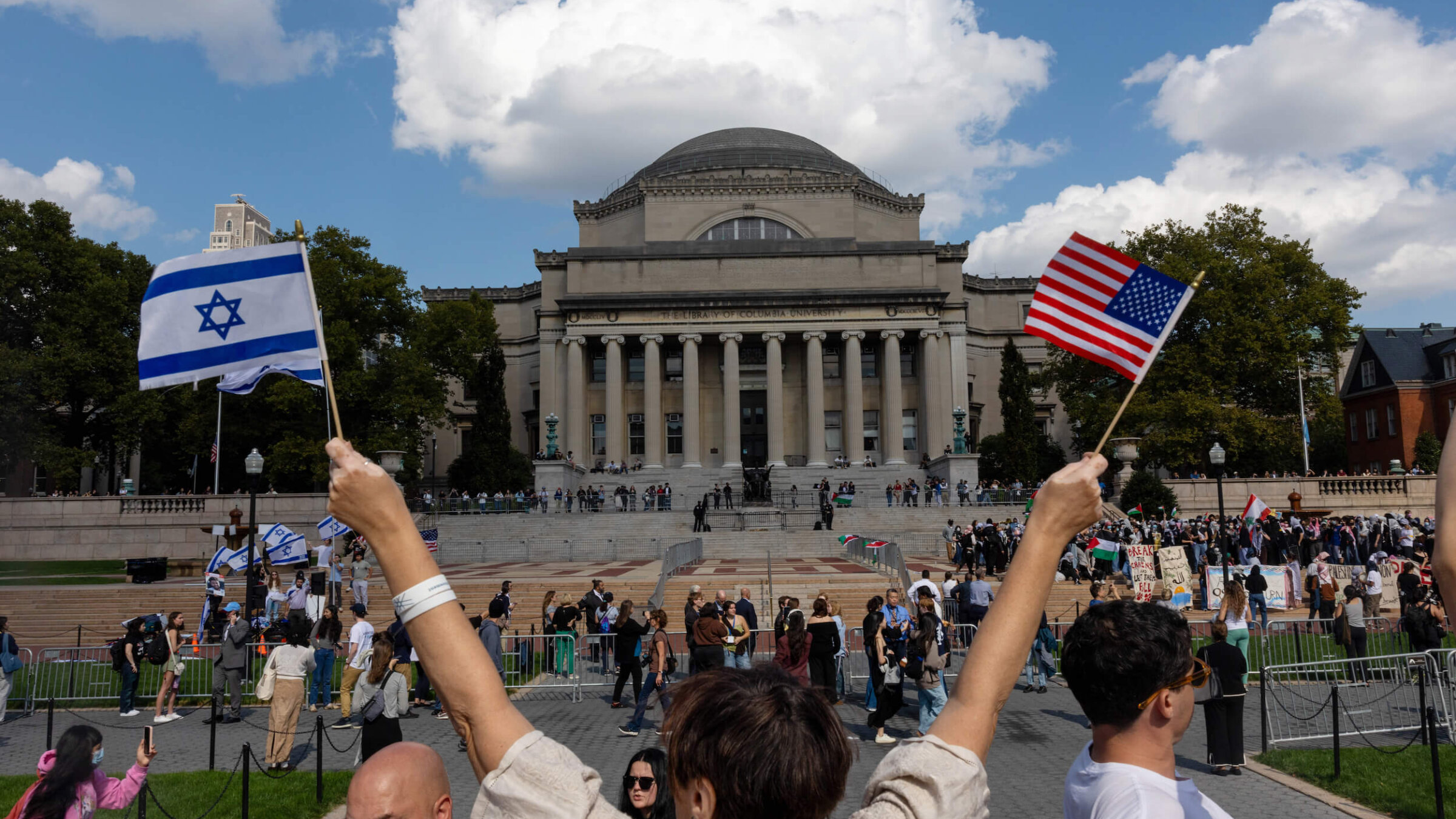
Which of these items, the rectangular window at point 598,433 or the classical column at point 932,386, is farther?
the rectangular window at point 598,433

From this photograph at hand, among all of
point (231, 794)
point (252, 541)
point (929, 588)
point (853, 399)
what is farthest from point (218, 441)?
point (853, 399)

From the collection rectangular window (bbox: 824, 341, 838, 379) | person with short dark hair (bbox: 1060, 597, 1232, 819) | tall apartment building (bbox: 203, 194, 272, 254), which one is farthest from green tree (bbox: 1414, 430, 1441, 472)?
tall apartment building (bbox: 203, 194, 272, 254)

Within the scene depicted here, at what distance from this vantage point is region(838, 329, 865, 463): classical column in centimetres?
6125

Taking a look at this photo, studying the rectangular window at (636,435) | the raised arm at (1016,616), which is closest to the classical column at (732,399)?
the rectangular window at (636,435)

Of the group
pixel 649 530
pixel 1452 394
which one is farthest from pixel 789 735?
pixel 1452 394

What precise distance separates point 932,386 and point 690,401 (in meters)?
14.9

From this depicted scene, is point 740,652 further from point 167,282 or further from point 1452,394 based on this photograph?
point 1452,394

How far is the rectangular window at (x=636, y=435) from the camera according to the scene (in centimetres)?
6538

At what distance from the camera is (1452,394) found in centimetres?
5559

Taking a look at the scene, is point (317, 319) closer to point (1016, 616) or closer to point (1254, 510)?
point (1016, 616)

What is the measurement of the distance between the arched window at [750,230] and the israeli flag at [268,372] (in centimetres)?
6420

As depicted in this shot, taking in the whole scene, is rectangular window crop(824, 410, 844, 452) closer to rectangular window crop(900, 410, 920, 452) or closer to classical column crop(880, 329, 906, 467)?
classical column crop(880, 329, 906, 467)

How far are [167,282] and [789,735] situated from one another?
4.47 m

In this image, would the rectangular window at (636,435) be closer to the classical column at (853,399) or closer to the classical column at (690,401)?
the classical column at (690,401)
